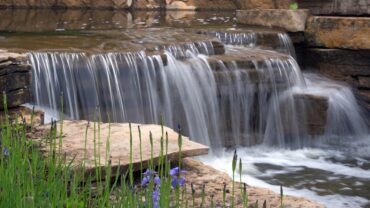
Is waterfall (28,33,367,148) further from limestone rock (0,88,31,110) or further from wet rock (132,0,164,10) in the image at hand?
wet rock (132,0,164,10)

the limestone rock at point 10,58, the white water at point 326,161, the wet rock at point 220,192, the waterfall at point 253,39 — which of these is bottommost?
the white water at point 326,161

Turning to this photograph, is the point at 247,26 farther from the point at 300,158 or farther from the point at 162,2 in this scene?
the point at 162,2

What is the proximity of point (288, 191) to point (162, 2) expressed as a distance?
41.3 ft

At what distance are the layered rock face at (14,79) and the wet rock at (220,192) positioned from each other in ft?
4.60

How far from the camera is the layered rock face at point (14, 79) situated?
4.14 m

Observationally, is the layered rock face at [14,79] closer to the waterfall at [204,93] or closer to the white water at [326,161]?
the waterfall at [204,93]

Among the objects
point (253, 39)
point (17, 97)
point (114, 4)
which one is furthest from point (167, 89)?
point (114, 4)

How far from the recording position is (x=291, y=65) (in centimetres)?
740

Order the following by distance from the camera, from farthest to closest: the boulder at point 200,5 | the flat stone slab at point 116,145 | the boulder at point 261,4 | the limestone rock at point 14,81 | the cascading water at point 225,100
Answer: the boulder at point 200,5 → the boulder at point 261,4 → the cascading water at point 225,100 → the limestone rock at point 14,81 → the flat stone slab at point 116,145

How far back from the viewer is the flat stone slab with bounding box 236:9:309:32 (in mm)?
8570

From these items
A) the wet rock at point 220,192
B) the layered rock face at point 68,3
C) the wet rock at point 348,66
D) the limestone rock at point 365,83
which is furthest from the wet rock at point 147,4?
the wet rock at point 220,192

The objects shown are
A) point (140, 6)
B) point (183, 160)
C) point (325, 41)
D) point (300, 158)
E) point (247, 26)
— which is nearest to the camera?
point (183, 160)

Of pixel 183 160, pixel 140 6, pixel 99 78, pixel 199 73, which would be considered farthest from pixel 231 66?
pixel 140 6

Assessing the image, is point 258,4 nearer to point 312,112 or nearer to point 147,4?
point 312,112
